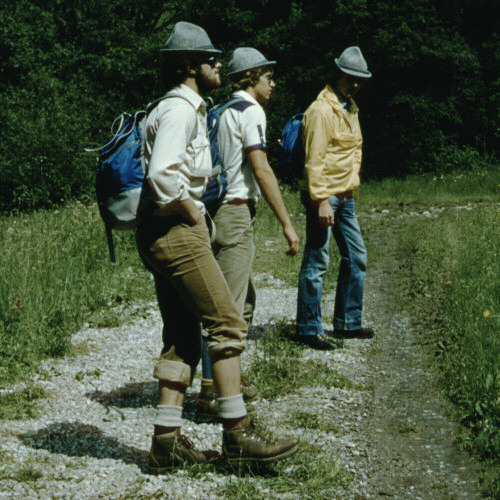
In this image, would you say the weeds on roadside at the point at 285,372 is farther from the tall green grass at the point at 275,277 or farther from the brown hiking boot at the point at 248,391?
the tall green grass at the point at 275,277

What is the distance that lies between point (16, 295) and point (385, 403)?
330cm

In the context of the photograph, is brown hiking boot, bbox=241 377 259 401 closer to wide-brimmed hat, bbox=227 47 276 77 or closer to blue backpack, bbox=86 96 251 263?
blue backpack, bbox=86 96 251 263

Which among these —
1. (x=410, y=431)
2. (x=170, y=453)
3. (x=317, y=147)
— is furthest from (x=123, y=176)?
(x=317, y=147)

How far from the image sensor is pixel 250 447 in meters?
3.42

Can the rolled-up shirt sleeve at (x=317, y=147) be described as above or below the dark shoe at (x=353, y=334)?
above

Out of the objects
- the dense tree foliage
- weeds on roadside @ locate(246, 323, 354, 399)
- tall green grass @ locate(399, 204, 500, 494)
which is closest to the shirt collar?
weeds on roadside @ locate(246, 323, 354, 399)

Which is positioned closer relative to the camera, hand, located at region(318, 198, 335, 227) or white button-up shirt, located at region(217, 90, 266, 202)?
white button-up shirt, located at region(217, 90, 266, 202)

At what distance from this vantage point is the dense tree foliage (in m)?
21.0

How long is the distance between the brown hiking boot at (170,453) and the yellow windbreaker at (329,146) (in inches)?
103

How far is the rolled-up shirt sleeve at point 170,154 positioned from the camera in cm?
321

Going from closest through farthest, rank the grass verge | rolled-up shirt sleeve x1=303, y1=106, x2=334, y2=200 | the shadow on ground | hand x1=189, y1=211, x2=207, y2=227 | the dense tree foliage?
hand x1=189, y1=211, x2=207, y2=227
the shadow on ground
the grass verge
rolled-up shirt sleeve x1=303, y1=106, x2=334, y2=200
the dense tree foliage

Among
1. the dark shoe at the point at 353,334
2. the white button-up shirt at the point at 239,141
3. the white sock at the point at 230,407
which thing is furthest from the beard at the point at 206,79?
the dark shoe at the point at 353,334

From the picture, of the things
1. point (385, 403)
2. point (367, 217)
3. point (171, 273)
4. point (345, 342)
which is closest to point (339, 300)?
point (345, 342)

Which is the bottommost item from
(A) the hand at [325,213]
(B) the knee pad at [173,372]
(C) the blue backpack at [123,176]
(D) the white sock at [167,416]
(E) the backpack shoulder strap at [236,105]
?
(D) the white sock at [167,416]
